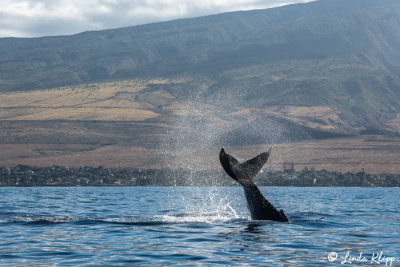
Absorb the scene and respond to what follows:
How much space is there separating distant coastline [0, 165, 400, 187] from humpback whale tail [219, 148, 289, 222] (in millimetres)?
82485

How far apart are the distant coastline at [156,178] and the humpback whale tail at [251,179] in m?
82.5

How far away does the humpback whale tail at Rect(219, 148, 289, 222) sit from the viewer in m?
22.4

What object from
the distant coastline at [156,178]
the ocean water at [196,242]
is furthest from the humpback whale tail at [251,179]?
the distant coastline at [156,178]

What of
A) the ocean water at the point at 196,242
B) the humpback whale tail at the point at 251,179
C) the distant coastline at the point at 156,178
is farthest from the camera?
the distant coastline at the point at 156,178

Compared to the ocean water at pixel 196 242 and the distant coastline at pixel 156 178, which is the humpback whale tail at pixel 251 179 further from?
the distant coastline at pixel 156 178

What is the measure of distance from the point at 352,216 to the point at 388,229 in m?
6.88

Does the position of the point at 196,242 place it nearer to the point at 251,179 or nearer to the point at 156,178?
the point at 251,179

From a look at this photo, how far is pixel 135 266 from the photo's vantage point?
15836mm

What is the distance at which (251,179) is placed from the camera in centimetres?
2333

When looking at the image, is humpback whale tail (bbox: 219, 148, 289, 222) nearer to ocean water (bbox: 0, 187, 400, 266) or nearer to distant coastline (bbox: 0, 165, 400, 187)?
ocean water (bbox: 0, 187, 400, 266)

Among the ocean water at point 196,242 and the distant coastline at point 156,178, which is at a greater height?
the distant coastline at point 156,178

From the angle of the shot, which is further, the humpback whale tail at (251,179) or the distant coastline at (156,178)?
the distant coastline at (156,178)

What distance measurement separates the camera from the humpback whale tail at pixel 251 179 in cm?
2236

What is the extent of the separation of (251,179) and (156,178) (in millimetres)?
95063
